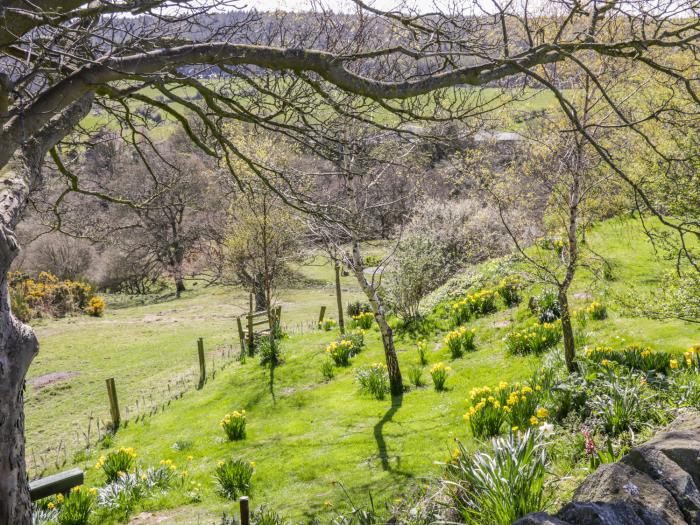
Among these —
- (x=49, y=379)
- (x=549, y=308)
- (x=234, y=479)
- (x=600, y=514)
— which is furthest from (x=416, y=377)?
(x=49, y=379)

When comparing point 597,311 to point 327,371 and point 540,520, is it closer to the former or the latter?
point 327,371

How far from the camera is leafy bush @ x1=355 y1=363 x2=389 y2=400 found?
31.9 ft

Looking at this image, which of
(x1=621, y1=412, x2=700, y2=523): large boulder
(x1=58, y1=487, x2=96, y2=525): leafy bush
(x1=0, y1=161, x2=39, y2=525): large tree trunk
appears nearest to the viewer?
(x1=0, y1=161, x2=39, y2=525): large tree trunk

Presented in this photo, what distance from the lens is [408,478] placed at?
6480 mm

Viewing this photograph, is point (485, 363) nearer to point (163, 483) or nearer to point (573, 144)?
point (573, 144)

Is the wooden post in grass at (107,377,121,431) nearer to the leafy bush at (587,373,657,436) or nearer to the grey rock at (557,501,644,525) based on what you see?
the leafy bush at (587,373,657,436)

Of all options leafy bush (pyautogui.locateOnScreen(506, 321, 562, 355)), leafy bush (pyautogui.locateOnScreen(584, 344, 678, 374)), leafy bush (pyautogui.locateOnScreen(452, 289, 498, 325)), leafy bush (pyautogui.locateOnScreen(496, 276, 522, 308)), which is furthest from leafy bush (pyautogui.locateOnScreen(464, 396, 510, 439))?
leafy bush (pyautogui.locateOnScreen(496, 276, 522, 308))

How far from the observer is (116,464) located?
7961 mm

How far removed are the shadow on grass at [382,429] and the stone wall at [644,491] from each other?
3874 millimetres

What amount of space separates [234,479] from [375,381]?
361 cm

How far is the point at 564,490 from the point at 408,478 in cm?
213

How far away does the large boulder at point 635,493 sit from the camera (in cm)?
304

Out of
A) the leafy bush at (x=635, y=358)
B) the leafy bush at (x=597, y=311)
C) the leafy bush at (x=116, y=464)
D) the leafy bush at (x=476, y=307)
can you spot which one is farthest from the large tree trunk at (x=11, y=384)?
the leafy bush at (x=476, y=307)

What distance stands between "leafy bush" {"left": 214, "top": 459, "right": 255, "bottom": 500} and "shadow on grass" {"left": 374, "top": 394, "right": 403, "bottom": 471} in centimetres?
179
